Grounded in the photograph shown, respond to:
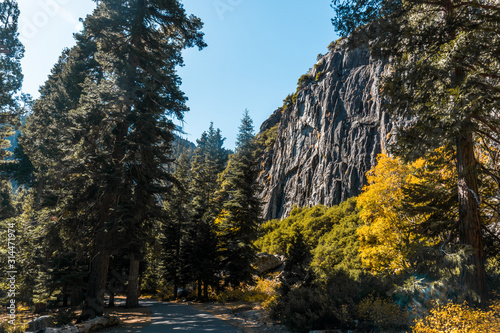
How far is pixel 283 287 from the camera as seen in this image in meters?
→ 10.8

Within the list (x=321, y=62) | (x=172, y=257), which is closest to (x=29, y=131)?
(x=172, y=257)

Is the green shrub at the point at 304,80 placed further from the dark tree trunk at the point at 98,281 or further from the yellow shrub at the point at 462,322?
the yellow shrub at the point at 462,322

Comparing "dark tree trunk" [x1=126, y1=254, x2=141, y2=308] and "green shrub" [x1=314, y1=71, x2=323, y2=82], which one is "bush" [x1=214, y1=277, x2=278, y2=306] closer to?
"dark tree trunk" [x1=126, y1=254, x2=141, y2=308]

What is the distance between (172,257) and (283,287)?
53.8 feet

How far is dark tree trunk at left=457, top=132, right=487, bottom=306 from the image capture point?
267 inches

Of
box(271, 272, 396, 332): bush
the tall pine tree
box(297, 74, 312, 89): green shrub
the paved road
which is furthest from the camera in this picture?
box(297, 74, 312, 89): green shrub

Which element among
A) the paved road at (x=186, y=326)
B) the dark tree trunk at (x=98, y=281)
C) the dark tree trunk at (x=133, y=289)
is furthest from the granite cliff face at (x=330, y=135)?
the dark tree trunk at (x=98, y=281)

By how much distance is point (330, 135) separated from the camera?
38.8 meters

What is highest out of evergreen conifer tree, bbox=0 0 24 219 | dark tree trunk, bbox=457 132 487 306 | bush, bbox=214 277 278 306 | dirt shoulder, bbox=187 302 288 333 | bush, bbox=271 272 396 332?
evergreen conifer tree, bbox=0 0 24 219

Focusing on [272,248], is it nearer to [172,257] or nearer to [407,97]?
[172,257]

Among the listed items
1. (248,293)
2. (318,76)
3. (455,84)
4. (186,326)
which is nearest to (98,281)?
(186,326)

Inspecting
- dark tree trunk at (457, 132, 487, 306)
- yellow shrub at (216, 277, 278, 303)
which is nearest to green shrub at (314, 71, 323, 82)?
yellow shrub at (216, 277, 278, 303)

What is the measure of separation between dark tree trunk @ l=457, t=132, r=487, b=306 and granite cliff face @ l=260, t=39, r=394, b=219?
2329 cm

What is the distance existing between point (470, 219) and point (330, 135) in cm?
3262
